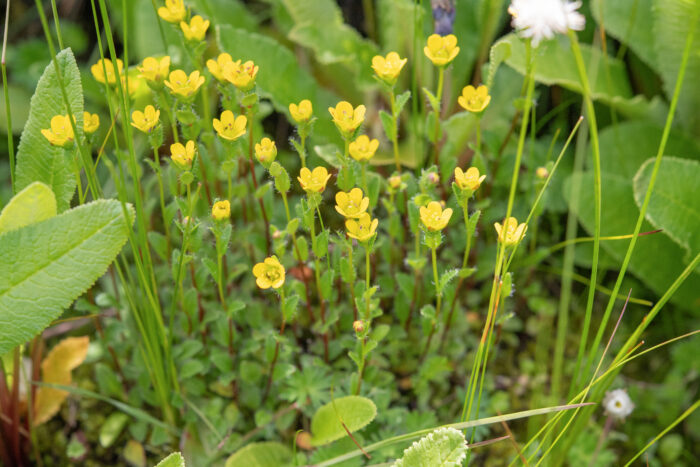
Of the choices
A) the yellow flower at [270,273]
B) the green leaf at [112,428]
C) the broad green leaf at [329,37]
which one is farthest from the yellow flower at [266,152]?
the green leaf at [112,428]

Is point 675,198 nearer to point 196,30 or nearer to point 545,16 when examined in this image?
point 545,16

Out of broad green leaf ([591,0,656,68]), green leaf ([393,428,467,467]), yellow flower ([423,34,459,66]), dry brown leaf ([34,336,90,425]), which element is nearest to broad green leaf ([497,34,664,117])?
broad green leaf ([591,0,656,68])

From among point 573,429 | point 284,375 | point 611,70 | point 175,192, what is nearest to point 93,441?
point 284,375

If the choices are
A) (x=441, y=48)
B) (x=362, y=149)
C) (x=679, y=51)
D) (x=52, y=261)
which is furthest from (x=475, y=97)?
(x=52, y=261)

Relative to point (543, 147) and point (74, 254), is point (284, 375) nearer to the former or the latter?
point (74, 254)

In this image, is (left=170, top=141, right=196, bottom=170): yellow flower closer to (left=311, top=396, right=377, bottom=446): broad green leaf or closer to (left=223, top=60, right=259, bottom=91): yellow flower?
(left=223, top=60, right=259, bottom=91): yellow flower

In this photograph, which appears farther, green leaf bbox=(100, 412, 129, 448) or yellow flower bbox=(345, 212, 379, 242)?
green leaf bbox=(100, 412, 129, 448)

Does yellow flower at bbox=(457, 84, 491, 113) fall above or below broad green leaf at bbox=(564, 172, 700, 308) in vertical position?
above
